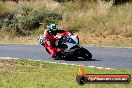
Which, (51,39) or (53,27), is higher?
(53,27)

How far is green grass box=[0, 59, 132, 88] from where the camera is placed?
12.5m

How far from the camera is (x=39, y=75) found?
14.7m

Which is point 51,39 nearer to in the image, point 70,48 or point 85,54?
point 70,48

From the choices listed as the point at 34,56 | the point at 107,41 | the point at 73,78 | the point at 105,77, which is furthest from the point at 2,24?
the point at 105,77

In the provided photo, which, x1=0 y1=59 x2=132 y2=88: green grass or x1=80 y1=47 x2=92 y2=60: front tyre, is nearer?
x1=0 y1=59 x2=132 y2=88: green grass

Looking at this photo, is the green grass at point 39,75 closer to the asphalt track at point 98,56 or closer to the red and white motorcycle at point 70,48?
the asphalt track at point 98,56

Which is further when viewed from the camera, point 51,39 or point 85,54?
point 51,39

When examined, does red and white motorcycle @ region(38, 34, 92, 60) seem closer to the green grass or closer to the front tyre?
the front tyre

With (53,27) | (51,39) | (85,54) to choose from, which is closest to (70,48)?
(85,54)

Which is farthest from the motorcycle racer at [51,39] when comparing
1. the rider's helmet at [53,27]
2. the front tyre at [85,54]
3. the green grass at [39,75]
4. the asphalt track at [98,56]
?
the green grass at [39,75]

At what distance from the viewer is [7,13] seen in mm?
38031

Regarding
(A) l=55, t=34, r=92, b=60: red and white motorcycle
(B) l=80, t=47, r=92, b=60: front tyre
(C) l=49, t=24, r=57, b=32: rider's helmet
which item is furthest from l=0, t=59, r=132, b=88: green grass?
A: (B) l=80, t=47, r=92, b=60: front tyre

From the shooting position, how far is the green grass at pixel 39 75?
40.9 ft

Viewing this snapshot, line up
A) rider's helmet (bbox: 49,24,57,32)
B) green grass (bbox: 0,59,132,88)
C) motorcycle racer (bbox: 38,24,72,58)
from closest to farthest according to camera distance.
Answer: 1. green grass (bbox: 0,59,132,88)
2. rider's helmet (bbox: 49,24,57,32)
3. motorcycle racer (bbox: 38,24,72,58)
